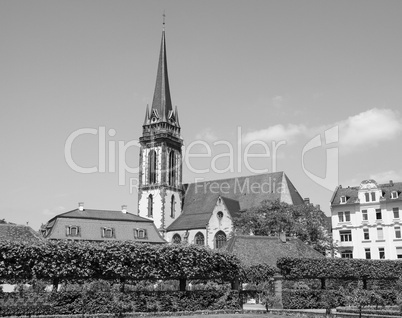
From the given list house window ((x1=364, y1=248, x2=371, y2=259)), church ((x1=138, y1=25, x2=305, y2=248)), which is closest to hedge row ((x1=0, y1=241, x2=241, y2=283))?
house window ((x1=364, y1=248, x2=371, y2=259))

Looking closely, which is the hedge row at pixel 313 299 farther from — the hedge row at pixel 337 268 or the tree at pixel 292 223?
the tree at pixel 292 223

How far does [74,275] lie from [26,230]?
25713 mm

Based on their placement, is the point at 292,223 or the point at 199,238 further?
the point at 199,238

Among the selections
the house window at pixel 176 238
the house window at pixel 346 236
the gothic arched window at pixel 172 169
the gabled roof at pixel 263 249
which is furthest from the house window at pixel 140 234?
the house window at pixel 346 236

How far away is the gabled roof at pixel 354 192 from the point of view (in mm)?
71250

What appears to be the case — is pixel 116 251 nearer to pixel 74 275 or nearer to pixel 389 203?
pixel 74 275

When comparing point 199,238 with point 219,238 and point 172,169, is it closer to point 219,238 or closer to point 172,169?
point 219,238

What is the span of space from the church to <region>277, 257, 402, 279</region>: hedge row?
4237 cm

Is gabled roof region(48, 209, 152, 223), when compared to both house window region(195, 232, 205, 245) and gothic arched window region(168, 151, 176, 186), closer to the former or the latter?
house window region(195, 232, 205, 245)

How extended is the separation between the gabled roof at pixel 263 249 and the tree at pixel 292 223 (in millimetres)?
9691

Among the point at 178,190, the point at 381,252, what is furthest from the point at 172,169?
the point at 381,252

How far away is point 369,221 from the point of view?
71.8 metres

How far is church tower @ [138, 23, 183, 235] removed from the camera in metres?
97.1

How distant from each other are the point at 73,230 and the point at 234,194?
3572 cm
